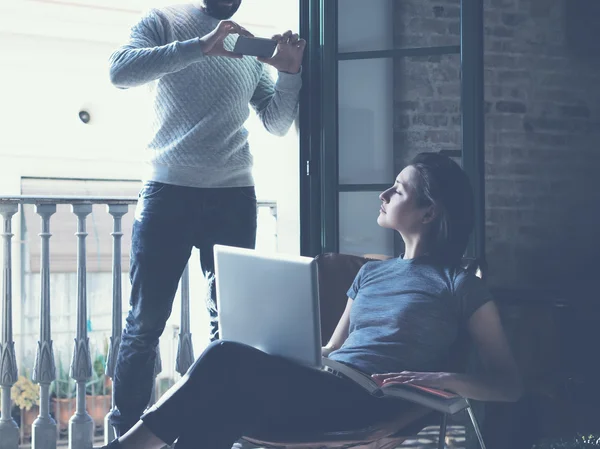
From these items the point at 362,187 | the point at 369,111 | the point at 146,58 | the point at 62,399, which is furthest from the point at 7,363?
the point at 62,399

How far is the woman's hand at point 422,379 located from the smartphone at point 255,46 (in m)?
1.18

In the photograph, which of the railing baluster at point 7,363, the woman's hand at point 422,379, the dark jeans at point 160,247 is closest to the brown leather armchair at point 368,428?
the woman's hand at point 422,379

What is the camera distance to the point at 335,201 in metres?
2.88

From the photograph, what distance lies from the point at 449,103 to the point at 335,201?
0.54m

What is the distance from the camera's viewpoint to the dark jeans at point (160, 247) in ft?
8.28

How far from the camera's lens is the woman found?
173 cm

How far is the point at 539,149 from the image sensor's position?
3.87 m

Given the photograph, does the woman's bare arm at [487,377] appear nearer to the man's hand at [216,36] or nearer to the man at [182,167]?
the man at [182,167]

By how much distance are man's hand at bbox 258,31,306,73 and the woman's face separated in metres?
0.77

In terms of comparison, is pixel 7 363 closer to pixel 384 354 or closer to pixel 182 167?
pixel 182 167

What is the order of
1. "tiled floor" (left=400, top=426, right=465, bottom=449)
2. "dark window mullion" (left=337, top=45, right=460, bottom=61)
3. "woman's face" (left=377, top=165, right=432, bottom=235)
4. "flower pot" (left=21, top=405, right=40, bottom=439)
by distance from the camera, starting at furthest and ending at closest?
"flower pot" (left=21, top=405, right=40, bottom=439), "tiled floor" (left=400, top=426, right=465, bottom=449), "dark window mullion" (left=337, top=45, right=460, bottom=61), "woman's face" (left=377, top=165, right=432, bottom=235)

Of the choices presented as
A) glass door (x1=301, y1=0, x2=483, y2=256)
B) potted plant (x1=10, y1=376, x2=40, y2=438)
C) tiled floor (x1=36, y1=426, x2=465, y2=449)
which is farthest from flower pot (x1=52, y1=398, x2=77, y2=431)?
glass door (x1=301, y1=0, x2=483, y2=256)

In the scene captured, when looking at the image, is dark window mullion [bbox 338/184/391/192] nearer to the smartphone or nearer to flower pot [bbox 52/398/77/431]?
the smartphone

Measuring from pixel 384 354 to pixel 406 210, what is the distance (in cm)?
39
